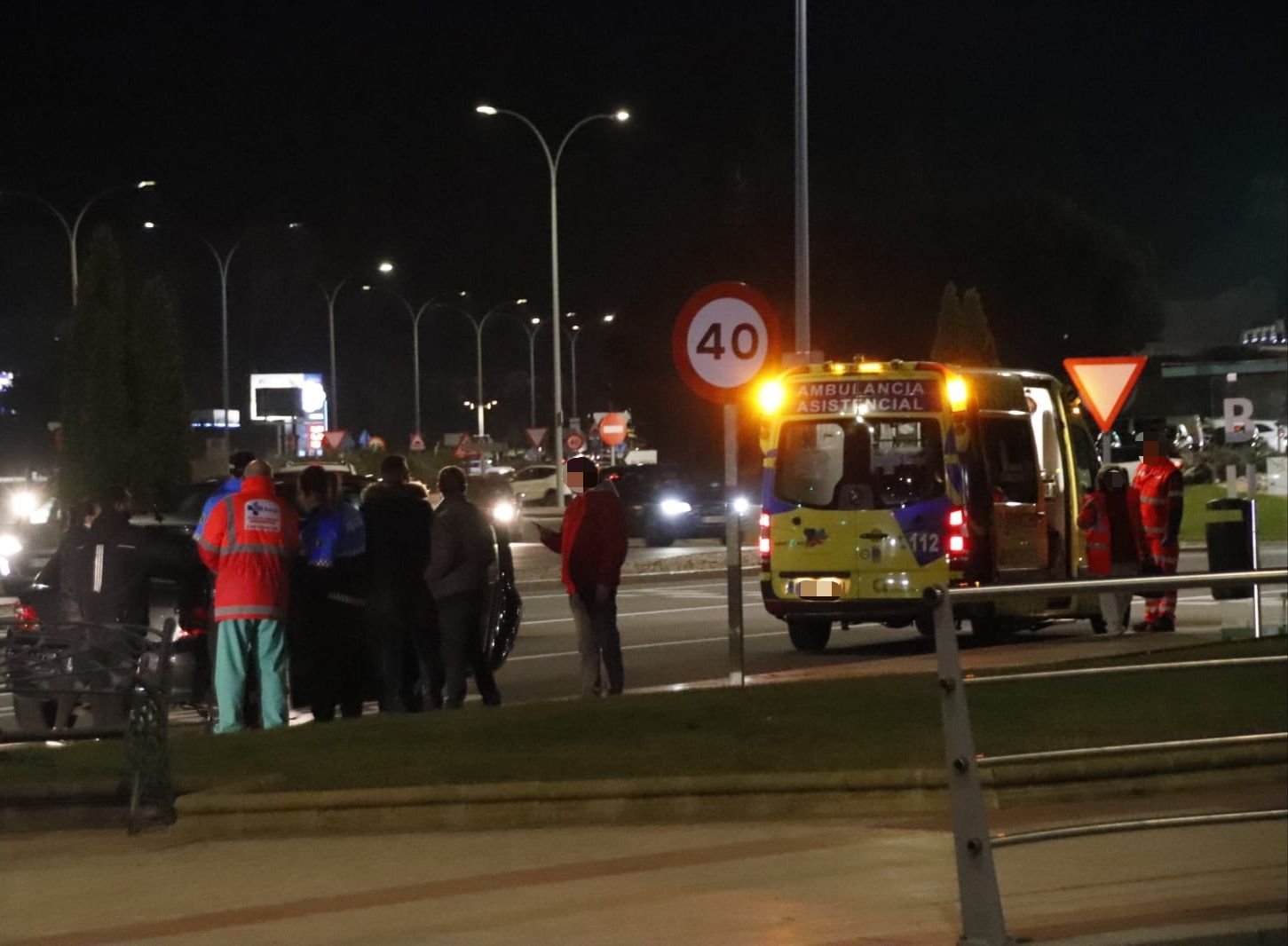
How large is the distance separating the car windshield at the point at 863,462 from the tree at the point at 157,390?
34.2 metres

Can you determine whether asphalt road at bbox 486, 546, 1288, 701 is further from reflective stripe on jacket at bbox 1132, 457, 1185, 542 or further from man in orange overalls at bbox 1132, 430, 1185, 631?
reflective stripe on jacket at bbox 1132, 457, 1185, 542

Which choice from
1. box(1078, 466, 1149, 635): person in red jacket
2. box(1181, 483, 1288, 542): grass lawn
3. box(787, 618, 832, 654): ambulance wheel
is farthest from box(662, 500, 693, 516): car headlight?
box(1078, 466, 1149, 635): person in red jacket

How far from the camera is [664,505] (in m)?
42.2

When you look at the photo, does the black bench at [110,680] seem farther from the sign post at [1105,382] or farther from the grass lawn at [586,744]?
the sign post at [1105,382]

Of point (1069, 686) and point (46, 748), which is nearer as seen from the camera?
point (1069, 686)

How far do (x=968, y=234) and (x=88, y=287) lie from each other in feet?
104

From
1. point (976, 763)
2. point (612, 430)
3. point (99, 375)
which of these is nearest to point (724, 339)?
point (976, 763)

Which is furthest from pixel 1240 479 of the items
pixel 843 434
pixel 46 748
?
pixel 46 748

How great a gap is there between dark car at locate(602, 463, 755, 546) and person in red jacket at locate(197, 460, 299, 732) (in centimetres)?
2894

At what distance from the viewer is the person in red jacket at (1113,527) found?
18562 mm

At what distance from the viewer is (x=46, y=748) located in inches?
458

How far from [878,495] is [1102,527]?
209 centimetres

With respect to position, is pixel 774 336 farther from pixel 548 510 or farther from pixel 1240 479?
pixel 548 510

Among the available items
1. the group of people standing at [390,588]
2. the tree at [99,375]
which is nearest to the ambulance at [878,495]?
the group of people standing at [390,588]
